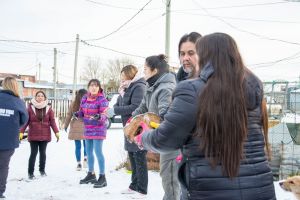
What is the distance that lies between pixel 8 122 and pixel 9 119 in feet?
0.15

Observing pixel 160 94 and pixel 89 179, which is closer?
pixel 160 94

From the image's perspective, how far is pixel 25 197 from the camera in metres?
5.72

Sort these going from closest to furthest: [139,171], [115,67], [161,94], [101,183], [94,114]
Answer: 1. [161,94]
2. [139,171]
3. [101,183]
4. [94,114]
5. [115,67]

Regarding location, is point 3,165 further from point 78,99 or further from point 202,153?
point 202,153

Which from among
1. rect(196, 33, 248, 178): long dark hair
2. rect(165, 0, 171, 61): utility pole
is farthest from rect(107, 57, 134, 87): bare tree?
rect(196, 33, 248, 178): long dark hair

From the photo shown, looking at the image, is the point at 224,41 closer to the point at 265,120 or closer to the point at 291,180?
the point at 265,120

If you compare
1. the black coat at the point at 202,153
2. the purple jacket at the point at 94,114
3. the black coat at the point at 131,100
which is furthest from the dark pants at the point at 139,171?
the black coat at the point at 202,153

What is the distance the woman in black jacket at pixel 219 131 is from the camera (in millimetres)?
1909

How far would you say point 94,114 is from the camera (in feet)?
20.9

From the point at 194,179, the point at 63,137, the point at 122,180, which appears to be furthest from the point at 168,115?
the point at 63,137

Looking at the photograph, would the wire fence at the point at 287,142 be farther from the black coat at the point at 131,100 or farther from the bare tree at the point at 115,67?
the bare tree at the point at 115,67

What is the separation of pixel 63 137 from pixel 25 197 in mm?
8137

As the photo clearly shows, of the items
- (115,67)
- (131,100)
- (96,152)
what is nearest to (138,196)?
(96,152)

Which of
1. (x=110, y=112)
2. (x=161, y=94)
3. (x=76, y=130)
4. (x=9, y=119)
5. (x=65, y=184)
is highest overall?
(x=161, y=94)
